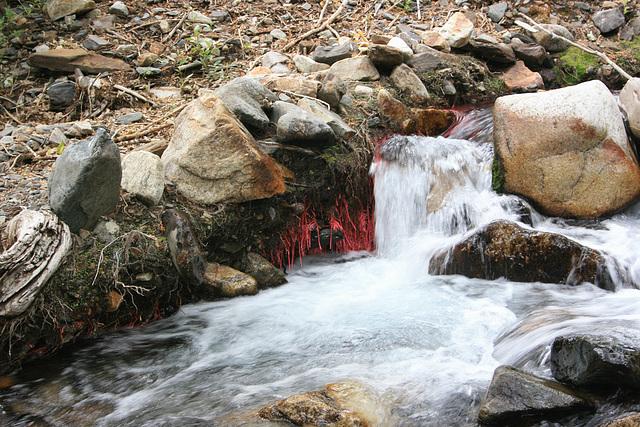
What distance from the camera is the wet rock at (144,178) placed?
151 inches

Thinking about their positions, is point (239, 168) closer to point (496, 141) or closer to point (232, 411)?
point (232, 411)

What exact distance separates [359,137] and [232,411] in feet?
10.7

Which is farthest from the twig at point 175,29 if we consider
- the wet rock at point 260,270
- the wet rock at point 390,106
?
the wet rock at point 260,270

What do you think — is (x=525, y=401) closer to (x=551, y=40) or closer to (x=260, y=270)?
(x=260, y=270)

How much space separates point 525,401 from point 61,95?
5865 mm

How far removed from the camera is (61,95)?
5.66m

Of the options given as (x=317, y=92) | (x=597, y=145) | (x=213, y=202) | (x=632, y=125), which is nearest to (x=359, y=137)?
(x=317, y=92)

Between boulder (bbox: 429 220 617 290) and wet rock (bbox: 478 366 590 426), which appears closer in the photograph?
wet rock (bbox: 478 366 590 426)

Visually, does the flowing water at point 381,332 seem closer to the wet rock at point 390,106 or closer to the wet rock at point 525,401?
the wet rock at point 525,401

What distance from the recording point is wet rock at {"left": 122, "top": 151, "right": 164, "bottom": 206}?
3.83 meters

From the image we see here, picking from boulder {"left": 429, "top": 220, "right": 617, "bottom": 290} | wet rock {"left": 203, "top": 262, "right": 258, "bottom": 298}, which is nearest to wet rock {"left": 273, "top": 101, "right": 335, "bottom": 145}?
wet rock {"left": 203, "top": 262, "right": 258, "bottom": 298}

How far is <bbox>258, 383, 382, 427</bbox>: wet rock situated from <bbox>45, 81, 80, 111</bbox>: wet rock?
486 cm

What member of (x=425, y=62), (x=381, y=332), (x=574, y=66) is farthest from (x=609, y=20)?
(x=381, y=332)

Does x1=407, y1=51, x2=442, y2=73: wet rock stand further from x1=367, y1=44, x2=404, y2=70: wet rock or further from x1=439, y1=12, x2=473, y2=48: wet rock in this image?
x1=439, y1=12, x2=473, y2=48: wet rock
